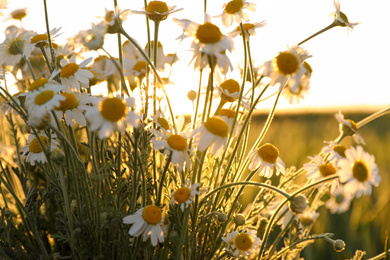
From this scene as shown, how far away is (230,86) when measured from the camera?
4.40 ft

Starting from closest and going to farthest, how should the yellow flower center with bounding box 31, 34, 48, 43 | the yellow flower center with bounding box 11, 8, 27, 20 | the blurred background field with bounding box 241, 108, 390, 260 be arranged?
the yellow flower center with bounding box 31, 34, 48, 43 → the yellow flower center with bounding box 11, 8, 27, 20 → the blurred background field with bounding box 241, 108, 390, 260

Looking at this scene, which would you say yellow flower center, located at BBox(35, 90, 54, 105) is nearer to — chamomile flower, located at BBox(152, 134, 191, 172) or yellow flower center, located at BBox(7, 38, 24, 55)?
chamomile flower, located at BBox(152, 134, 191, 172)

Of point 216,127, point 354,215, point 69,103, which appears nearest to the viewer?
point 216,127

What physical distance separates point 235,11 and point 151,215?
0.64 meters

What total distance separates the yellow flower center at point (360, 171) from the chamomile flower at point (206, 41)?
390 millimetres

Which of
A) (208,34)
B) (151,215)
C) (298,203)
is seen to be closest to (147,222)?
(151,215)

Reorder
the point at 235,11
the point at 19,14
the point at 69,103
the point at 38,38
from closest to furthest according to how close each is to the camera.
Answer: the point at 69,103, the point at 235,11, the point at 38,38, the point at 19,14

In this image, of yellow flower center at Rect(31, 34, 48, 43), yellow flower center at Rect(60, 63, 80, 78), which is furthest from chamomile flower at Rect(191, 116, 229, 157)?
yellow flower center at Rect(31, 34, 48, 43)

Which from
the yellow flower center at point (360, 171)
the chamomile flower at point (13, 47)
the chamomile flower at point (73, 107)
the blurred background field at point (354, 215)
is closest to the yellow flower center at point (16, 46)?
the chamomile flower at point (13, 47)

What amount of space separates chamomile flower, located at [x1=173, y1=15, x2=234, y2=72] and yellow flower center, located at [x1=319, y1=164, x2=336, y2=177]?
0.46m

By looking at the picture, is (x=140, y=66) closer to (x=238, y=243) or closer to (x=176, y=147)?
(x=176, y=147)

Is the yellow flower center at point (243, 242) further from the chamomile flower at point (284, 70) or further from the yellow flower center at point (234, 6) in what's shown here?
the yellow flower center at point (234, 6)

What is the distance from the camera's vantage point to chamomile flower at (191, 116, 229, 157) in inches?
43.7

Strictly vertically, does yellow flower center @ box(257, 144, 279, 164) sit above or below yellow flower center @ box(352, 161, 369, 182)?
below
